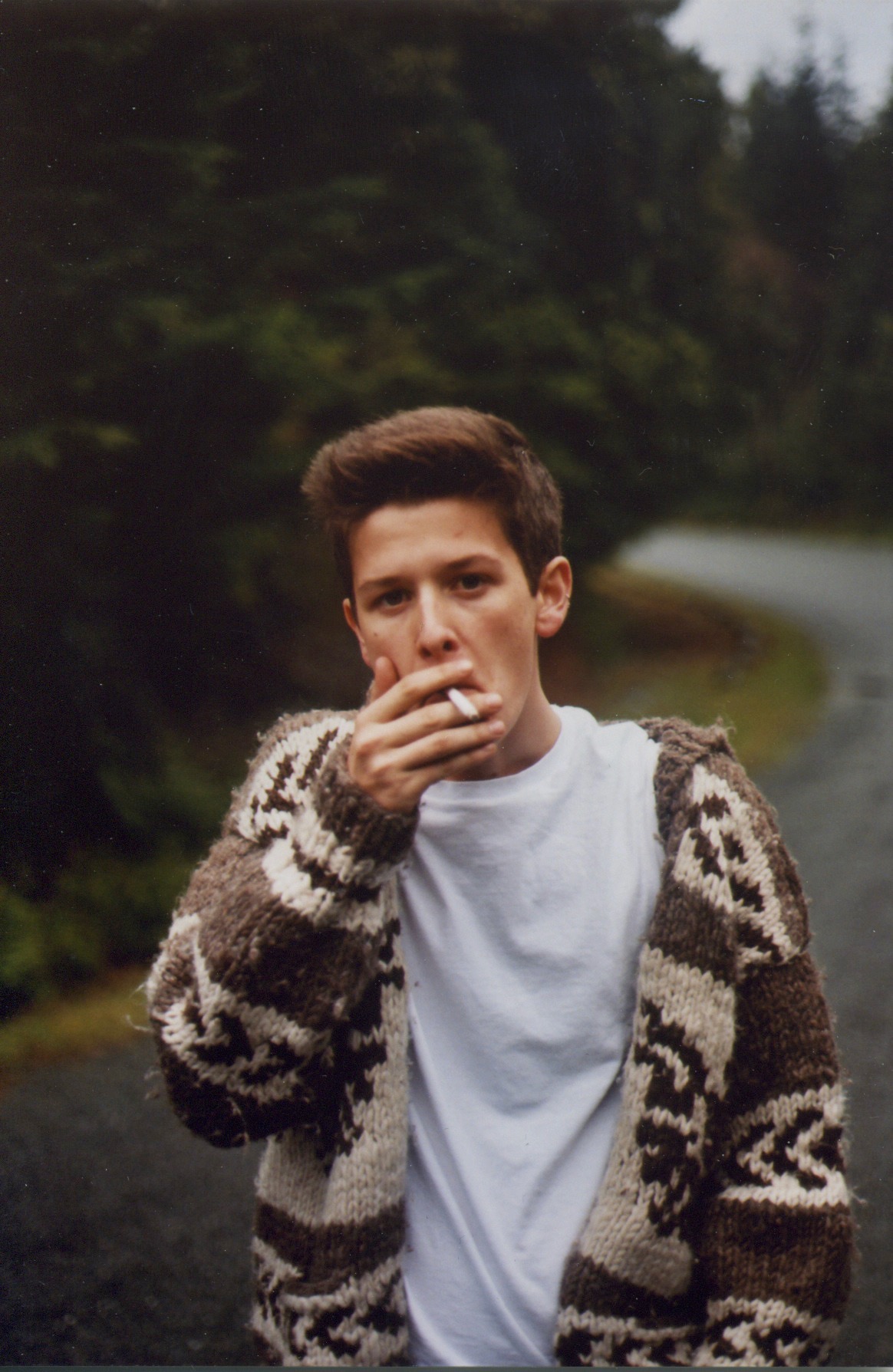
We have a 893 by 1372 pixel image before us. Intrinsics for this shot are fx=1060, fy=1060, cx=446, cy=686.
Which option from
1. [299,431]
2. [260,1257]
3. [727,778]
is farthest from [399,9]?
[260,1257]

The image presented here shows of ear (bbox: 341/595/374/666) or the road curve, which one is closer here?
ear (bbox: 341/595/374/666)

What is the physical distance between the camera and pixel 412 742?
3.85 feet

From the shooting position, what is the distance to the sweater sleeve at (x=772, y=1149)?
4.04 feet

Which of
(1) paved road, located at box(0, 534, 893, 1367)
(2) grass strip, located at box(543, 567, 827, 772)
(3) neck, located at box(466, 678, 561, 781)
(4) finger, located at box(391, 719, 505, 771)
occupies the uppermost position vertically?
(4) finger, located at box(391, 719, 505, 771)

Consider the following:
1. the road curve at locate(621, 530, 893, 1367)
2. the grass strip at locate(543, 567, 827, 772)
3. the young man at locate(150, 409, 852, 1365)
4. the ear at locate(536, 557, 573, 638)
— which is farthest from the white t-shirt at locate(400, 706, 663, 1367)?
the grass strip at locate(543, 567, 827, 772)

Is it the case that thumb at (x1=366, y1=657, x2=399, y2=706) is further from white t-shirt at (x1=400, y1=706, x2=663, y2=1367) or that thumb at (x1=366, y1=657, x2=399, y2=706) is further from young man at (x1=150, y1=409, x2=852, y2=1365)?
white t-shirt at (x1=400, y1=706, x2=663, y2=1367)

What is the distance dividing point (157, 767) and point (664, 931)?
155 cm

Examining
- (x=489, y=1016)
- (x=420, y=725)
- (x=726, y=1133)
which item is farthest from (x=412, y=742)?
(x=726, y=1133)

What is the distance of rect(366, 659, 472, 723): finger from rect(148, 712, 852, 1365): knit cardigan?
65 mm

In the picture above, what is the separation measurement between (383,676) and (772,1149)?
73 centimetres

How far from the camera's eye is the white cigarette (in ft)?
3.93

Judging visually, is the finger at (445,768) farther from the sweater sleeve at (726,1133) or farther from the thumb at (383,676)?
the sweater sleeve at (726,1133)

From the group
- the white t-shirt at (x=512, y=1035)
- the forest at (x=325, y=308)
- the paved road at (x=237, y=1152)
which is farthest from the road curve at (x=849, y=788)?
the white t-shirt at (x=512, y=1035)

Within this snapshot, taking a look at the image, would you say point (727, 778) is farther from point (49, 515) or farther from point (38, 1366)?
point (49, 515)
